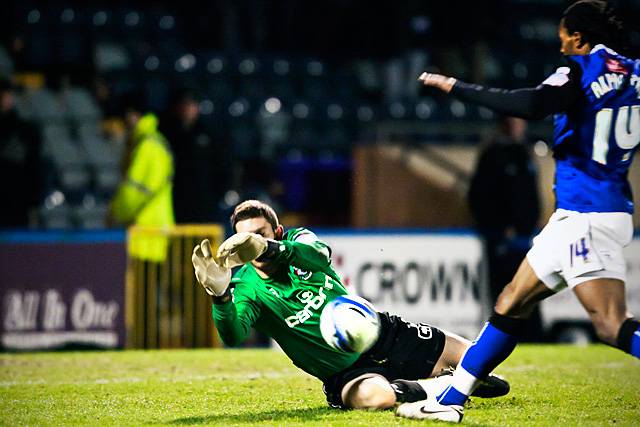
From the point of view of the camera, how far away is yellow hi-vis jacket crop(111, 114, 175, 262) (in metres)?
11.5

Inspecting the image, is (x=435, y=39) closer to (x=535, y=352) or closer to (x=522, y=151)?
(x=522, y=151)

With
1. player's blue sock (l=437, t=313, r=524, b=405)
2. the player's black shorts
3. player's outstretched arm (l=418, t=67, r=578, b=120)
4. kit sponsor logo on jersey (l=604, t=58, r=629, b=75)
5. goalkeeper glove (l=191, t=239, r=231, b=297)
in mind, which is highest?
kit sponsor logo on jersey (l=604, t=58, r=629, b=75)

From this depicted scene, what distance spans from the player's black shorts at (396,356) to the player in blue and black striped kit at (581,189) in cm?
65

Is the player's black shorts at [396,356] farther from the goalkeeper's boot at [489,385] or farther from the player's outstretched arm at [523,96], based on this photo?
the player's outstretched arm at [523,96]

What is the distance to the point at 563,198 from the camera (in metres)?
5.59

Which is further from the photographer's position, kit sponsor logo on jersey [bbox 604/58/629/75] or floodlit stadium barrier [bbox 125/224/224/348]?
floodlit stadium barrier [bbox 125/224/224/348]

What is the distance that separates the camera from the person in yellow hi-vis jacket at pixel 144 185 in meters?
11.5

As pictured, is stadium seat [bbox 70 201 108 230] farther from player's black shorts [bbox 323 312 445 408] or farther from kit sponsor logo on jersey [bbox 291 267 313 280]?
kit sponsor logo on jersey [bbox 291 267 313 280]

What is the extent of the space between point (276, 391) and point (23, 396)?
5.24 ft

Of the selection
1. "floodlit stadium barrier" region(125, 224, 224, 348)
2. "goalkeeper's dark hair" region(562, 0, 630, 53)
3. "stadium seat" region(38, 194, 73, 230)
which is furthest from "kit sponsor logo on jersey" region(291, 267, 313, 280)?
"stadium seat" region(38, 194, 73, 230)

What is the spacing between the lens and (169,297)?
38.0 feet

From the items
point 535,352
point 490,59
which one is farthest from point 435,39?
point 535,352

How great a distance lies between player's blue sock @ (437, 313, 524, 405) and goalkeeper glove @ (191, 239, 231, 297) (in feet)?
4.16

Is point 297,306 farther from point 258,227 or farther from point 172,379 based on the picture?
point 172,379
